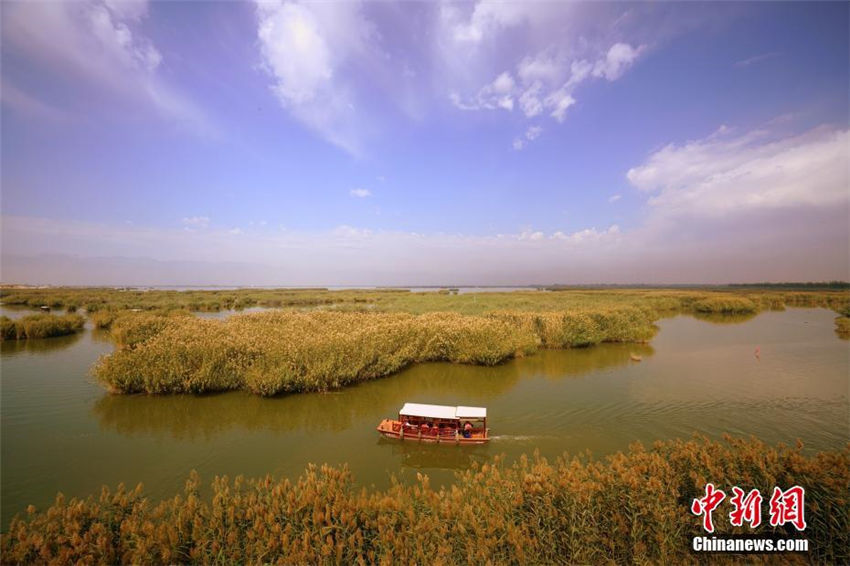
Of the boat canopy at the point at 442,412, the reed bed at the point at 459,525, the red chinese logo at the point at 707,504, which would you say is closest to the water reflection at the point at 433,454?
the boat canopy at the point at 442,412

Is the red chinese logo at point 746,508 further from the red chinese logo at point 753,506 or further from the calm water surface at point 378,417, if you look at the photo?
the calm water surface at point 378,417

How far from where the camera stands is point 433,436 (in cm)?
1132

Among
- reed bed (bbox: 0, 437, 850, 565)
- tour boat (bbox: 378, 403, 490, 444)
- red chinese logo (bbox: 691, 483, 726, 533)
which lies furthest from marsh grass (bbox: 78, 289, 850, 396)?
red chinese logo (bbox: 691, 483, 726, 533)

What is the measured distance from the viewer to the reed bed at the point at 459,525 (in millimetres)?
4758

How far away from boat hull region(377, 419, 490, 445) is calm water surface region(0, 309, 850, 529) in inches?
10.4

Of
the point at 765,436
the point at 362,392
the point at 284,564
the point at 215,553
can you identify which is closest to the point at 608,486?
the point at 284,564

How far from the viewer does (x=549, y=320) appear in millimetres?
26156

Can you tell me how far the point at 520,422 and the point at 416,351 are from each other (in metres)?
8.68

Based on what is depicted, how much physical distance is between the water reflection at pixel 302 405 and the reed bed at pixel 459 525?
23.2 feet

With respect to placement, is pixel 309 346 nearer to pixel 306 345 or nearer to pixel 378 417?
pixel 306 345

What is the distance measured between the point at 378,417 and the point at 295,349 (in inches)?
210

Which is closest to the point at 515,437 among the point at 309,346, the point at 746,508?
the point at 746,508

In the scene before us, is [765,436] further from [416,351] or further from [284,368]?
[284,368]

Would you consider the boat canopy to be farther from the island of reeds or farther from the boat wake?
the island of reeds
